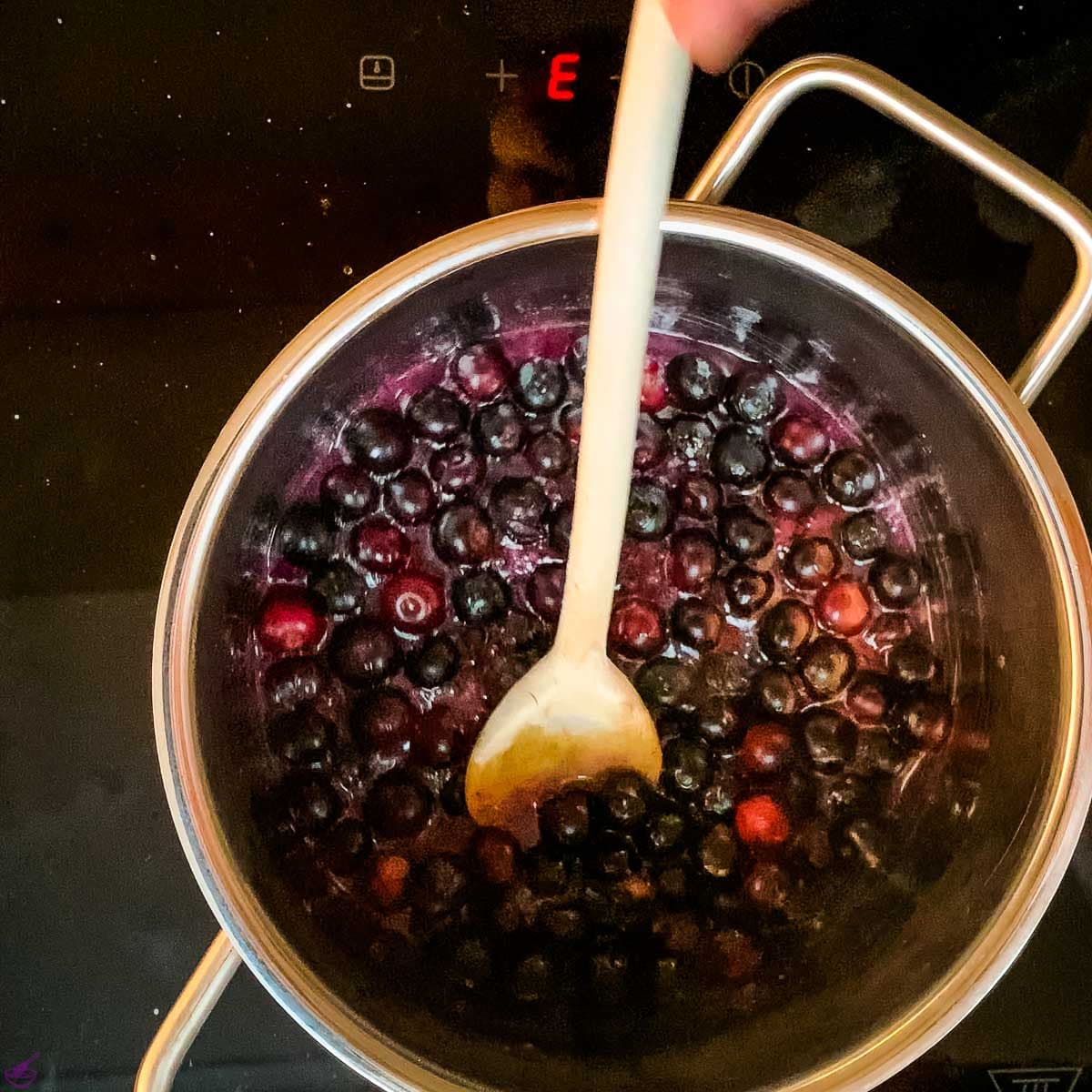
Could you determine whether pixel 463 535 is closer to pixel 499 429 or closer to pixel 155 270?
pixel 499 429

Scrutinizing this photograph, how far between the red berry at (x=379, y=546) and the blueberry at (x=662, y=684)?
178 mm

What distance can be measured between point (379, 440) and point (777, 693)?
1.02 feet

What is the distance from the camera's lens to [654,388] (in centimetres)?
71

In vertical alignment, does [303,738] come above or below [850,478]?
below

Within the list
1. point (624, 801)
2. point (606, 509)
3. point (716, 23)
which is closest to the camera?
point (716, 23)

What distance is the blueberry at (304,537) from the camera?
67cm

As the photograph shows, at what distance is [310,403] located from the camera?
0.61m

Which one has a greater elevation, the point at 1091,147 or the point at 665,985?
the point at 1091,147

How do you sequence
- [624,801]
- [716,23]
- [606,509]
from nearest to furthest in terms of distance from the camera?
1. [716,23]
2. [606,509]
3. [624,801]

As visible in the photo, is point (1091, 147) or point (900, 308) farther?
point (1091, 147)

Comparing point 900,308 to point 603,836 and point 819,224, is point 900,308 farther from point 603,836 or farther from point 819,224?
point 603,836

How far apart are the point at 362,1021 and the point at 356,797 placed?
15 cm

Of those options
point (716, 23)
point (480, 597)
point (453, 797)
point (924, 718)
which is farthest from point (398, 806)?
point (716, 23)

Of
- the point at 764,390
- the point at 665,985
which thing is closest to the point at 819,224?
the point at 764,390
